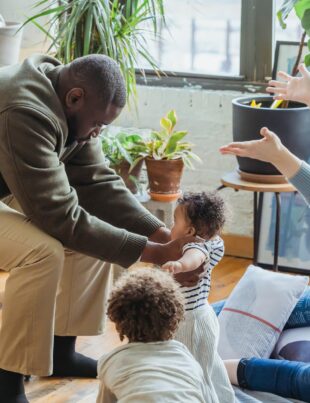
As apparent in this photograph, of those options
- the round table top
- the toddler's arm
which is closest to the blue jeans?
the toddler's arm

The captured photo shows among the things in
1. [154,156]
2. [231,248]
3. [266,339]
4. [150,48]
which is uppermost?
[150,48]

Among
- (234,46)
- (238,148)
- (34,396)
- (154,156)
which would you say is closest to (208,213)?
(238,148)

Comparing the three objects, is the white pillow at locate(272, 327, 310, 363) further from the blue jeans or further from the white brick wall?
the white brick wall

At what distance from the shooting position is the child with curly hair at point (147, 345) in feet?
6.15

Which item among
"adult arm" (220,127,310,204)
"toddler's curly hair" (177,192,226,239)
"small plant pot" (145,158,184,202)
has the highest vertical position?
"adult arm" (220,127,310,204)

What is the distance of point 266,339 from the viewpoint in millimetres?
2729

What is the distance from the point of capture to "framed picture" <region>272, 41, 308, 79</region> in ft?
12.9

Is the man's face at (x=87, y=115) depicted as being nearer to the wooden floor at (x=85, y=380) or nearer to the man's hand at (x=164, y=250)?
the man's hand at (x=164, y=250)

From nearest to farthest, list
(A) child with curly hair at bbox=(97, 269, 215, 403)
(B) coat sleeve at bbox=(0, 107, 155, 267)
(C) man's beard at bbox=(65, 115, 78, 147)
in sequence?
(A) child with curly hair at bbox=(97, 269, 215, 403) < (B) coat sleeve at bbox=(0, 107, 155, 267) < (C) man's beard at bbox=(65, 115, 78, 147)

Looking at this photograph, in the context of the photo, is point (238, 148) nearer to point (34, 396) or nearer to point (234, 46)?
point (34, 396)

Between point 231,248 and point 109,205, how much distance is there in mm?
1421

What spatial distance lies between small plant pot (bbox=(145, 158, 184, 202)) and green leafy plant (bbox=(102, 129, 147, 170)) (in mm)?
53

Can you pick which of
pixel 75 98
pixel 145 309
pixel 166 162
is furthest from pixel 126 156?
pixel 145 309

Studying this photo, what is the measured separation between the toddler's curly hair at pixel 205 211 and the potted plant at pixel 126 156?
1192mm
